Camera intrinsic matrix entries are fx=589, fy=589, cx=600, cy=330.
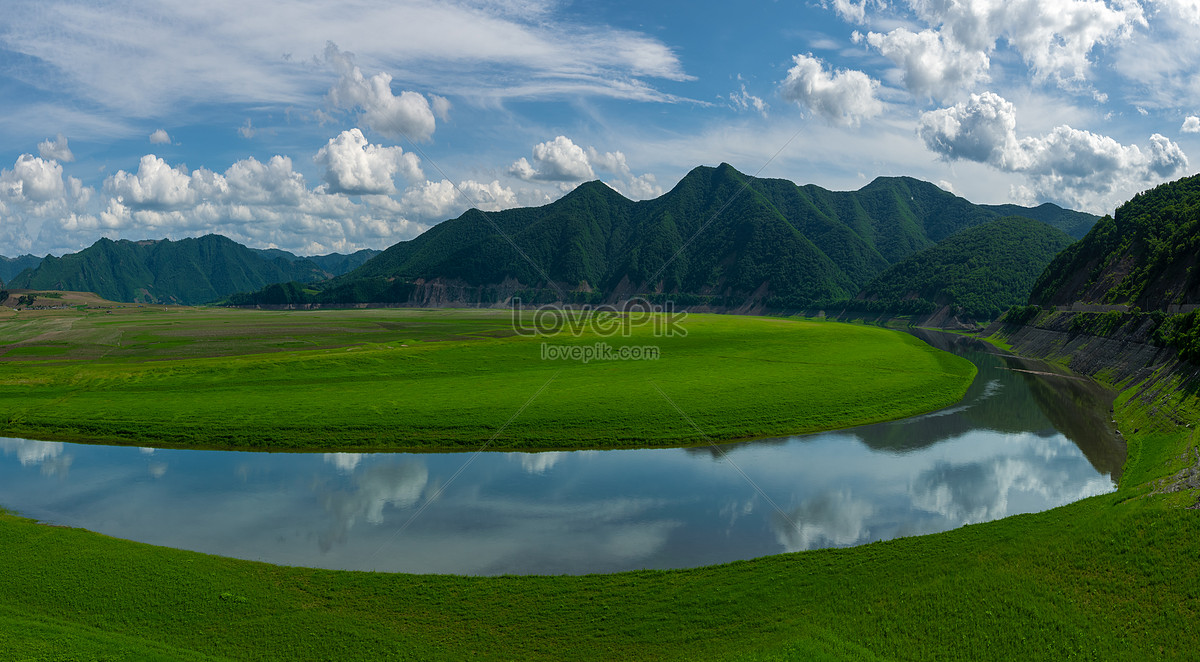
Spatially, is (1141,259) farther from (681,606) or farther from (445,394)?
(681,606)

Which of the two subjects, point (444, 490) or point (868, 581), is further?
point (444, 490)

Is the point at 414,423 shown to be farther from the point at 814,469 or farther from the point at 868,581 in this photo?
the point at 868,581

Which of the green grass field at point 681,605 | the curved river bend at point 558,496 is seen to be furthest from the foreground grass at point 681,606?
the curved river bend at point 558,496

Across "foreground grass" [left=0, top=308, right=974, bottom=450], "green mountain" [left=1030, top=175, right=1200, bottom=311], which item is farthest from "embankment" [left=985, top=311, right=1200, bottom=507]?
"foreground grass" [left=0, top=308, right=974, bottom=450]

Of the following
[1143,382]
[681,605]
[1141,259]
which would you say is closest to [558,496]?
[681,605]

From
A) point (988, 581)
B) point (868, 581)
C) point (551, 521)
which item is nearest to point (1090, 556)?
point (988, 581)

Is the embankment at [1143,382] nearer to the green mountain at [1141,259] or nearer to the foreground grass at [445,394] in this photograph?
the green mountain at [1141,259]
